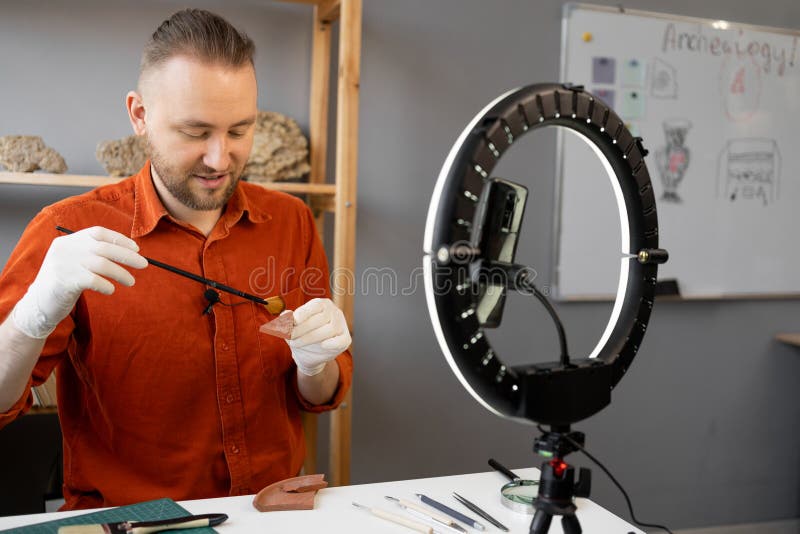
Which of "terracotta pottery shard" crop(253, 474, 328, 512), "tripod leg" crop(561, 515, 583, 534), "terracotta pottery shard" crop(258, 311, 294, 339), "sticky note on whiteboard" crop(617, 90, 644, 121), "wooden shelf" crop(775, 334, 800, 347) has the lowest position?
"terracotta pottery shard" crop(253, 474, 328, 512)

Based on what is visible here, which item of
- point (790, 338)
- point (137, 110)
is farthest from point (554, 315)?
point (790, 338)

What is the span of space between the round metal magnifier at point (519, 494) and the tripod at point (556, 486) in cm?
29

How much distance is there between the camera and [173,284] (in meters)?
1.42

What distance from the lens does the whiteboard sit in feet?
8.48

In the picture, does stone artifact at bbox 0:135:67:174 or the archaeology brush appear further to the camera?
stone artifact at bbox 0:135:67:174

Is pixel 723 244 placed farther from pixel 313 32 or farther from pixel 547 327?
pixel 313 32

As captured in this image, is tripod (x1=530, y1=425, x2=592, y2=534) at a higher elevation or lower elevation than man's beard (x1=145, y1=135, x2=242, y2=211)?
lower

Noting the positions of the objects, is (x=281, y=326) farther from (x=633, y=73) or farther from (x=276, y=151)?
(x=633, y=73)

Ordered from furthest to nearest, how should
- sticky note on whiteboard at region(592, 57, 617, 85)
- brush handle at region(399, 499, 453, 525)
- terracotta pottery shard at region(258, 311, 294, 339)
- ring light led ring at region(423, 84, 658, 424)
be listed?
sticky note on whiteboard at region(592, 57, 617, 85)
terracotta pottery shard at region(258, 311, 294, 339)
brush handle at region(399, 499, 453, 525)
ring light led ring at region(423, 84, 658, 424)

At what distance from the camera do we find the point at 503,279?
2.60 feet

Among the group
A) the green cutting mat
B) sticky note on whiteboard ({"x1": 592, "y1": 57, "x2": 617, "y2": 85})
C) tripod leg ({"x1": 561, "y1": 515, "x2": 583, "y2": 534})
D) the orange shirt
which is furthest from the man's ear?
sticky note on whiteboard ({"x1": 592, "y1": 57, "x2": 617, "y2": 85})

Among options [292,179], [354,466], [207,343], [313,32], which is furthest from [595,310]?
[207,343]

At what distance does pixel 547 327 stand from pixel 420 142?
0.80 meters

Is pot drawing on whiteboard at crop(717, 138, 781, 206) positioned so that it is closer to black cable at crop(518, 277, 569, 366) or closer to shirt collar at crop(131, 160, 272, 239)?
shirt collar at crop(131, 160, 272, 239)
